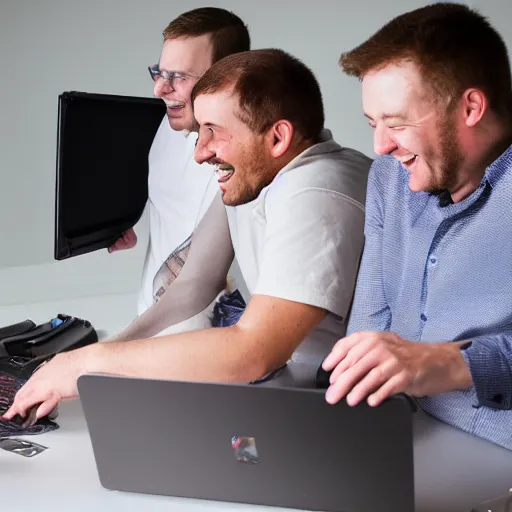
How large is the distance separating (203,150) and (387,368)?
878 mm

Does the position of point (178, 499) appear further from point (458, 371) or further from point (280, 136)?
point (280, 136)

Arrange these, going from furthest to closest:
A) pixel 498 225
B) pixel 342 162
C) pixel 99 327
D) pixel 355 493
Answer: pixel 99 327 < pixel 342 162 < pixel 498 225 < pixel 355 493

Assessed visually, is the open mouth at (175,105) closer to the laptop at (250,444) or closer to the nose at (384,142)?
the nose at (384,142)

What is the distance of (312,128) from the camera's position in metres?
2.05

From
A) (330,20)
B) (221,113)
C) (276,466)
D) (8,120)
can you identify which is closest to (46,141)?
(8,120)

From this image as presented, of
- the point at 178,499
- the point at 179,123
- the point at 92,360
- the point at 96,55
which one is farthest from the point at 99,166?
the point at 96,55

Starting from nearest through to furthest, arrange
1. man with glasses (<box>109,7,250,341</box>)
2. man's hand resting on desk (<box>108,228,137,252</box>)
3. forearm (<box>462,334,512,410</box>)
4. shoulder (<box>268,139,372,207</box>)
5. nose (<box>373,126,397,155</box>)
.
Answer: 1. forearm (<box>462,334,512,410</box>)
2. nose (<box>373,126,397,155</box>)
3. shoulder (<box>268,139,372,207</box>)
4. man with glasses (<box>109,7,250,341</box>)
5. man's hand resting on desk (<box>108,228,137,252</box>)

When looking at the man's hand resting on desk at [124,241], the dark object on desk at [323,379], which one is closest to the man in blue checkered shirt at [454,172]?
the dark object on desk at [323,379]

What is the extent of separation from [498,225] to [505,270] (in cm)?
7

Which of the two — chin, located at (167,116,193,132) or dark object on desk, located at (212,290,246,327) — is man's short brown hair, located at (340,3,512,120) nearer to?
dark object on desk, located at (212,290,246,327)

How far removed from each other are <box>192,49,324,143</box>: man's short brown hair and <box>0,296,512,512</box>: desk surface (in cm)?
65

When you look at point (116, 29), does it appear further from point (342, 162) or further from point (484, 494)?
point (484, 494)

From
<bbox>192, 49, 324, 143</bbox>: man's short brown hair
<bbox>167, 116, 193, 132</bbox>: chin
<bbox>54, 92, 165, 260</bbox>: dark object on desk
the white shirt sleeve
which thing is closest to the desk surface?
the white shirt sleeve

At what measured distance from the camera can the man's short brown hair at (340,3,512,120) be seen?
1637 millimetres
